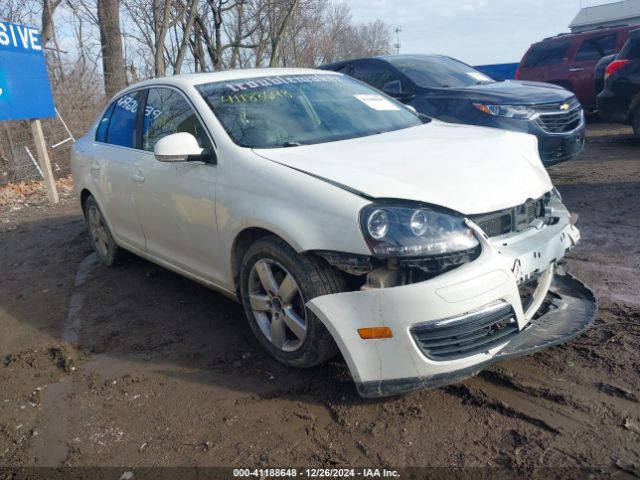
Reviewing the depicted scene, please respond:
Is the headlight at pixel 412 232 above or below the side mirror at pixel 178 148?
below

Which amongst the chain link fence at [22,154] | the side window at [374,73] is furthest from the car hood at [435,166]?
the chain link fence at [22,154]

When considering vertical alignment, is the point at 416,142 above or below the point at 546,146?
above

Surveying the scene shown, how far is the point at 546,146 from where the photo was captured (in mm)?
6867

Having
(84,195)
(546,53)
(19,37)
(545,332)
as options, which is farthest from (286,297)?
(546,53)

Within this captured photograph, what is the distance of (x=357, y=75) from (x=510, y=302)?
6.01 m

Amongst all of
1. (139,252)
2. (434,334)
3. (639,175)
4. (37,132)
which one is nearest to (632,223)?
(639,175)

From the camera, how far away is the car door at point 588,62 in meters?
13.0

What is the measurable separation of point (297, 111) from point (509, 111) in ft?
12.3

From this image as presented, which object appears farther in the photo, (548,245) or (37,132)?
(37,132)

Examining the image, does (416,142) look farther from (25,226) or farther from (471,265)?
(25,226)

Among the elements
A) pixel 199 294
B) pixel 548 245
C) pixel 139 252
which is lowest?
pixel 199 294

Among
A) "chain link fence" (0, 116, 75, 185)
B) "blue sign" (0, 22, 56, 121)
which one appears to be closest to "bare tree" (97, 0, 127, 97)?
"chain link fence" (0, 116, 75, 185)

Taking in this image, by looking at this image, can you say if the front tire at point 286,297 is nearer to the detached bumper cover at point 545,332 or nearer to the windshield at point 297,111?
the detached bumper cover at point 545,332

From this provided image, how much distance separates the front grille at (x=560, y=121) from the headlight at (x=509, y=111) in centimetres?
14
